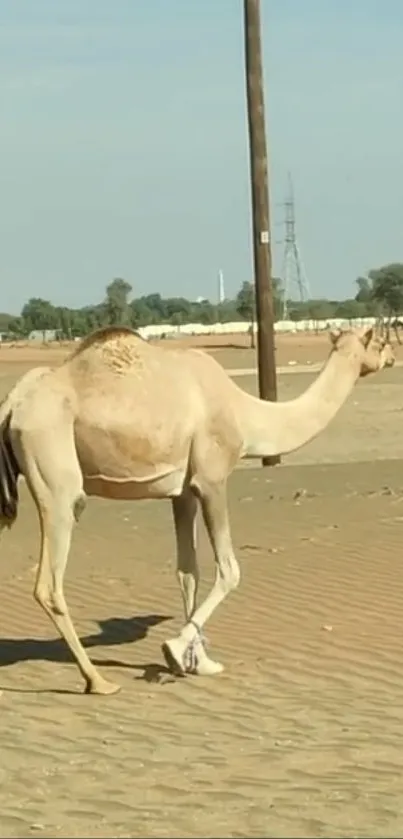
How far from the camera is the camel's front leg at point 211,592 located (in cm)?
1052

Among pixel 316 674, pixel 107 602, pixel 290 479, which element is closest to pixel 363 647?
pixel 316 674

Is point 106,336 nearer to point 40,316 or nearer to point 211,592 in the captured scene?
point 211,592

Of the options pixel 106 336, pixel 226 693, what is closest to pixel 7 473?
pixel 106 336

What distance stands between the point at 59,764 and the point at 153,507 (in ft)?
39.1

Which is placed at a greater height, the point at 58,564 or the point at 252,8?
the point at 252,8

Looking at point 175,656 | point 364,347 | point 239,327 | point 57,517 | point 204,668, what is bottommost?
point 239,327

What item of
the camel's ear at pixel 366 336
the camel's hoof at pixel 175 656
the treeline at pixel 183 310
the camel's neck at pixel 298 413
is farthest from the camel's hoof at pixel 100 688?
the treeline at pixel 183 310

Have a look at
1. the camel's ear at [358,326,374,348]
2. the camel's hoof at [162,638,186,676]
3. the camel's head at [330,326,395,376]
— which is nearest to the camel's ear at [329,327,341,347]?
the camel's head at [330,326,395,376]

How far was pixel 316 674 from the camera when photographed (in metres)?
10.7

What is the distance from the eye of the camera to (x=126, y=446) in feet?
33.9

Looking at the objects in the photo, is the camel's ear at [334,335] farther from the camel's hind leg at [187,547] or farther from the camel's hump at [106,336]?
the camel's hump at [106,336]

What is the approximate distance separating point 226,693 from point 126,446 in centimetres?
152

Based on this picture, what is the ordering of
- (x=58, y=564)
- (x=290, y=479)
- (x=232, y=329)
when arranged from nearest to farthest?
(x=58, y=564), (x=290, y=479), (x=232, y=329)

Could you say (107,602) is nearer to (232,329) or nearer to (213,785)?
(213,785)
